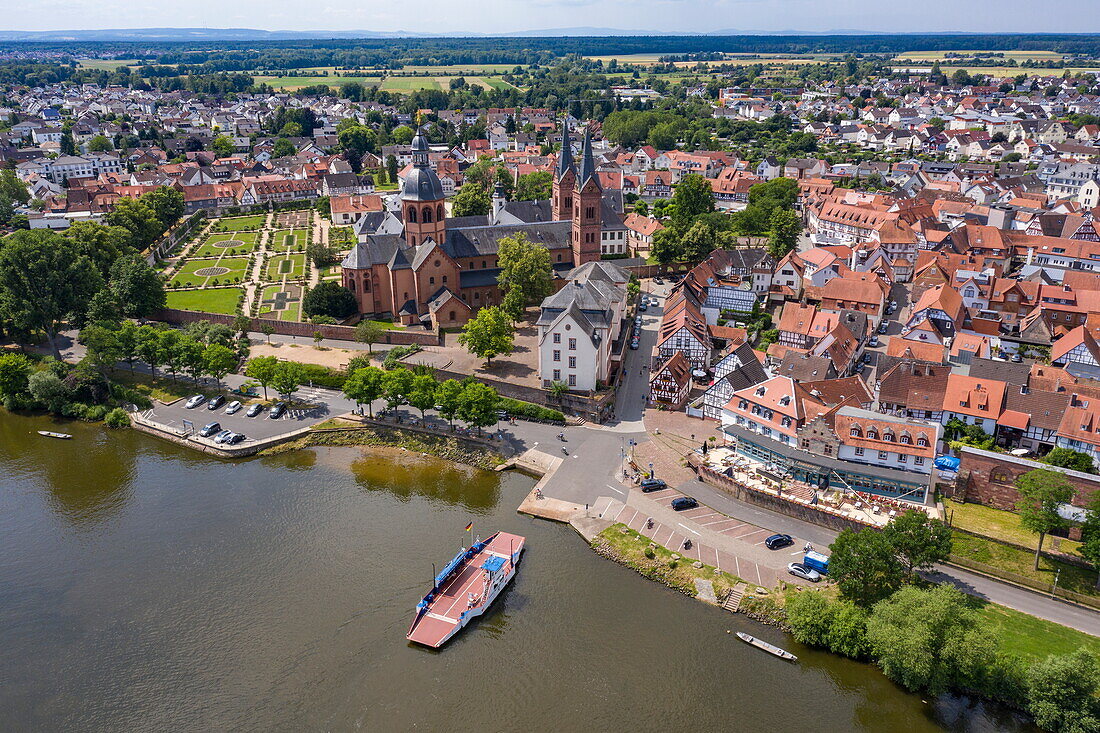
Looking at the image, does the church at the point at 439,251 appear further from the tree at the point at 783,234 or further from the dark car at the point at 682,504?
the dark car at the point at 682,504

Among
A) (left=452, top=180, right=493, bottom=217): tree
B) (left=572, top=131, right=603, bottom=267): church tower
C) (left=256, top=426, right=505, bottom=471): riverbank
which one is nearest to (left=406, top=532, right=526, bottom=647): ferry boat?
(left=256, top=426, right=505, bottom=471): riverbank

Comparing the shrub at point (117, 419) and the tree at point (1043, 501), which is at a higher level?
the tree at point (1043, 501)

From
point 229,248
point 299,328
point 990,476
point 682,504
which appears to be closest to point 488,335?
point 299,328

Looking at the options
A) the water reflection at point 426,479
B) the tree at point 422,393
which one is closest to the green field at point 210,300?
the tree at point 422,393

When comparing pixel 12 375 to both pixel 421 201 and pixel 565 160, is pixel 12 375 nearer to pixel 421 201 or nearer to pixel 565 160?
pixel 421 201

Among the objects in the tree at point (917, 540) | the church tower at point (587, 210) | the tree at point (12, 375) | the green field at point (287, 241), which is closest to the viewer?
the tree at point (917, 540)

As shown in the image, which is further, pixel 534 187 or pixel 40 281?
pixel 534 187
